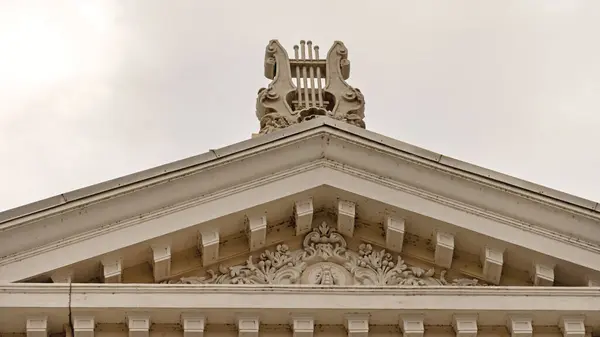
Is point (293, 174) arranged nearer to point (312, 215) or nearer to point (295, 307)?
point (312, 215)

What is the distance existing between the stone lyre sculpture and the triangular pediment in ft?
6.10

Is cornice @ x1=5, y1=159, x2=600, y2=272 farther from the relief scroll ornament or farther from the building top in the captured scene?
the relief scroll ornament

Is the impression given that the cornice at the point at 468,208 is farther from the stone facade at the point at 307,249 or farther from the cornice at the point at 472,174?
the cornice at the point at 472,174

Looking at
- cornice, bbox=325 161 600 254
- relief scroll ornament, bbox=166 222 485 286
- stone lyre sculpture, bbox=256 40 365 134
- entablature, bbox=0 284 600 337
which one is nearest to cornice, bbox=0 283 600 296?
entablature, bbox=0 284 600 337

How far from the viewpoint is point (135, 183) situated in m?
17.5

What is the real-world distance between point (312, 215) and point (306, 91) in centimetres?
319

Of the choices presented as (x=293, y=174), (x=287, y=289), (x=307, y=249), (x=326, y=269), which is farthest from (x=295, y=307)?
(x=293, y=174)

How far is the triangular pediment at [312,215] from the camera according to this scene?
17219 millimetres

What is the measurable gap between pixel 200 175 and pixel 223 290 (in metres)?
1.70

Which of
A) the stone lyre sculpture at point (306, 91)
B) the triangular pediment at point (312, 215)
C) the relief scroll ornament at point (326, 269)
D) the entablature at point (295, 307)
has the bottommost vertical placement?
the entablature at point (295, 307)

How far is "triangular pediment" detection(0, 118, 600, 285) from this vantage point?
56.5ft

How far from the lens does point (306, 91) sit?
20.8m

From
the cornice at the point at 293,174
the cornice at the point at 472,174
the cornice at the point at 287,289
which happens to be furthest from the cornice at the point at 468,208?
the cornice at the point at 287,289

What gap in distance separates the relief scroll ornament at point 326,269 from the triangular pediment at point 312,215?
101 mm
